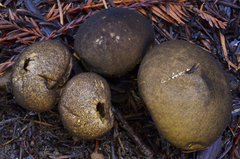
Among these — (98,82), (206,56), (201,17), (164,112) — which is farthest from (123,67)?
(201,17)

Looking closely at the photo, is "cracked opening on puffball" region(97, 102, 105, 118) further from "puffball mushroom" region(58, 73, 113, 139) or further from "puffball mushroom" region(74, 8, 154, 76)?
"puffball mushroom" region(74, 8, 154, 76)

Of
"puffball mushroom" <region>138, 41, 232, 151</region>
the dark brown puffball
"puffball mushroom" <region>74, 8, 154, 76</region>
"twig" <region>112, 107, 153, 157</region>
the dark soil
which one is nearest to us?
"puffball mushroom" <region>138, 41, 232, 151</region>

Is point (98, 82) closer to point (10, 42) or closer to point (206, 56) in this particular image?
point (206, 56)

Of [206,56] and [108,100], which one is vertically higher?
[206,56]

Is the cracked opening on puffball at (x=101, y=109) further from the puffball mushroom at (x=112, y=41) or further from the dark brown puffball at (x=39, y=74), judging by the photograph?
the dark brown puffball at (x=39, y=74)

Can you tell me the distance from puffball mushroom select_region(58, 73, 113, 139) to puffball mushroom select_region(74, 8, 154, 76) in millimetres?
235

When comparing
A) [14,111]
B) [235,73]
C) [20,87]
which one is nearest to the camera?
[20,87]

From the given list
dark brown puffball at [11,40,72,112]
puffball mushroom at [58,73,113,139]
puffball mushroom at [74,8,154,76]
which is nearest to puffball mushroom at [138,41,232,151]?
puffball mushroom at [74,8,154,76]

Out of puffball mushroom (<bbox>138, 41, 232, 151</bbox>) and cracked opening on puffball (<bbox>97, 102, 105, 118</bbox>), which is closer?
puffball mushroom (<bbox>138, 41, 232, 151</bbox>)

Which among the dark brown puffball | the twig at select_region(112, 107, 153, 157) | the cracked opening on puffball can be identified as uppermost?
the dark brown puffball

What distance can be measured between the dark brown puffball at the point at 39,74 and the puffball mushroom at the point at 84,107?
0.58 ft

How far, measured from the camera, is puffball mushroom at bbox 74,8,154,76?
203cm

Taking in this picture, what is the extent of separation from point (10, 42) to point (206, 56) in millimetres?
2352

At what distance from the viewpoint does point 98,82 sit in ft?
6.54
